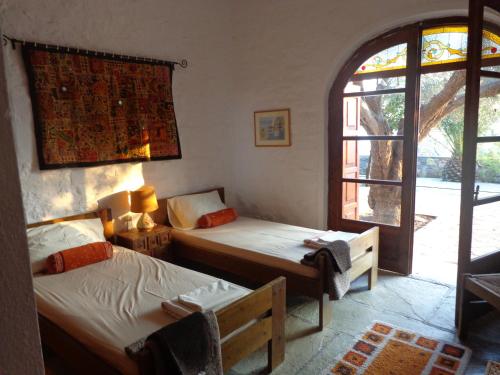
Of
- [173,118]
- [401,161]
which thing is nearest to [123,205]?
[173,118]

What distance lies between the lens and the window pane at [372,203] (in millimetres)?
3833

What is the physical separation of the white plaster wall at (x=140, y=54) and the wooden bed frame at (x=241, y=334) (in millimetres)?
1384

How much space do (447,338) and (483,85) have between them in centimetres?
184

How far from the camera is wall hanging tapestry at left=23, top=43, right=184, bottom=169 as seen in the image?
3.15 metres

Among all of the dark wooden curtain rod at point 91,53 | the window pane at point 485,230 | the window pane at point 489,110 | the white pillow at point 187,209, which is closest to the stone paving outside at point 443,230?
the window pane at point 485,230

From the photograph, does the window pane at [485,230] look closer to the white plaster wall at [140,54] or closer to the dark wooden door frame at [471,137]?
the dark wooden door frame at [471,137]

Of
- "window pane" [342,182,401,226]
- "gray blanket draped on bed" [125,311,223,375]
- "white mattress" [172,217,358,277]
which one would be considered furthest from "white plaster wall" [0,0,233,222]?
"gray blanket draped on bed" [125,311,223,375]

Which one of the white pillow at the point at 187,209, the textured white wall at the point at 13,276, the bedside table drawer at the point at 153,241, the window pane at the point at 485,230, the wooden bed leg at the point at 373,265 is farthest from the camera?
the white pillow at the point at 187,209

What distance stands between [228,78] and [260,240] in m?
2.28

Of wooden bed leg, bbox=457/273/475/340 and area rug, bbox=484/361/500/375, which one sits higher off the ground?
wooden bed leg, bbox=457/273/475/340

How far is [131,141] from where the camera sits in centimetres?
375

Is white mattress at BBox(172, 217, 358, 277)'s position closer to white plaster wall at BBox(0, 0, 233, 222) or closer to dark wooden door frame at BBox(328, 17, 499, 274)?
dark wooden door frame at BBox(328, 17, 499, 274)

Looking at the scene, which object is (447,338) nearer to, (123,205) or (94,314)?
(94,314)

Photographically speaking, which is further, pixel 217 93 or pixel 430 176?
pixel 430 176
